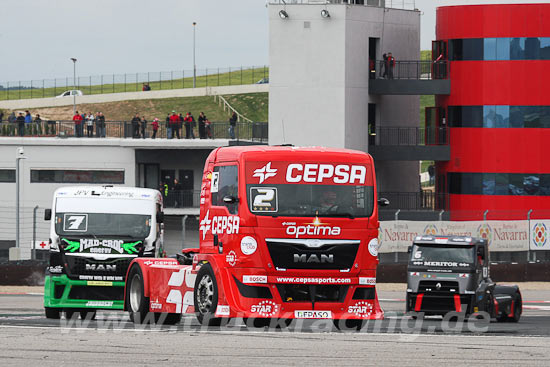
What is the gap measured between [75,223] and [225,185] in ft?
18.2

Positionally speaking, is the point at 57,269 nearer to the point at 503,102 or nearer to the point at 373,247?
the point at 373,247

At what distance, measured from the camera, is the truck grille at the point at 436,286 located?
24.9 metres

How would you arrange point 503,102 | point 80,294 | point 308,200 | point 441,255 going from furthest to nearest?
point 503,102
point 441,255
point 80,294
point 308,200

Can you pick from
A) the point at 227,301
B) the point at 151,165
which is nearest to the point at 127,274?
the point at 227,301

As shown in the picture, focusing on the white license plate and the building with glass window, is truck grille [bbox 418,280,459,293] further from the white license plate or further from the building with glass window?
the building with glass window

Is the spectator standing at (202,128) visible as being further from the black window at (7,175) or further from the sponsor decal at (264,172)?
the sponsor decal at (264,172)

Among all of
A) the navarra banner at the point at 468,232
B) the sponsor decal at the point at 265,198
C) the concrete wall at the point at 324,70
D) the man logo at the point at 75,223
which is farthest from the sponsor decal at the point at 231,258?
the concrete wall at the point at 324,70

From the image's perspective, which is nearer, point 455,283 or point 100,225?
point 100,225

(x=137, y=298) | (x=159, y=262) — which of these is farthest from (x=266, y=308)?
(x=137, y=298)

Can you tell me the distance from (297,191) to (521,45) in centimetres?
A: 3611

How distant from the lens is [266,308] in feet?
57.5

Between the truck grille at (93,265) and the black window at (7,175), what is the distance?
39.4 m

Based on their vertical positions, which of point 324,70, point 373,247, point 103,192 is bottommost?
point 373,247

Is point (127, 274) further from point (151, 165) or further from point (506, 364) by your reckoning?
point (151, 165)
